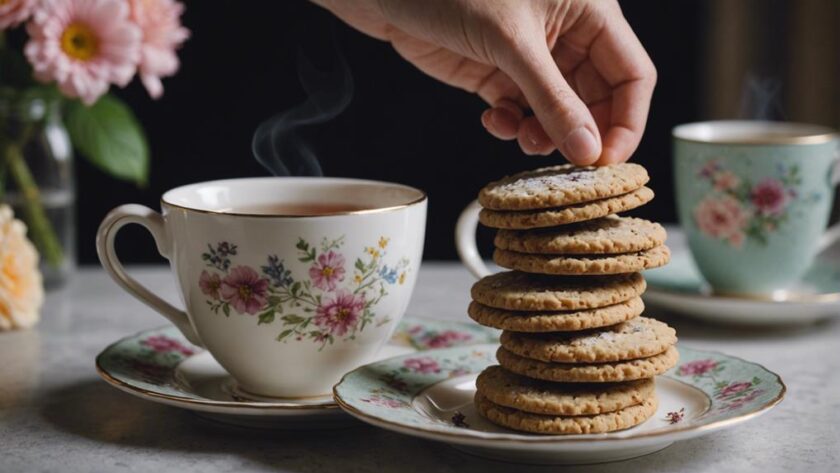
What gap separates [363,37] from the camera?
265 centimetres

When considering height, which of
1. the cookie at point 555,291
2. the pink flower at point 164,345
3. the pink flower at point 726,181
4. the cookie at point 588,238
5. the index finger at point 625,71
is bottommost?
the pink flower at point 164,345

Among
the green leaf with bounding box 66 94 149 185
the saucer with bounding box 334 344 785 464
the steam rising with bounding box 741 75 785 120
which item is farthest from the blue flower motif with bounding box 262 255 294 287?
the steam rising with bounding box 741 75 785 120

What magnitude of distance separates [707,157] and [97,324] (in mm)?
857

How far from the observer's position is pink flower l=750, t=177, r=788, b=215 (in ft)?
4.52

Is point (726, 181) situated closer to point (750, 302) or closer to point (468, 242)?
point (750, 302)

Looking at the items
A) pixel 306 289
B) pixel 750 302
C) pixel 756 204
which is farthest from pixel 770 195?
pixel 306 289

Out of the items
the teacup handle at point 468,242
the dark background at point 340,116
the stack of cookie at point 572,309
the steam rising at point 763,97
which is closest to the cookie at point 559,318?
the stack of cookie at point 572,309

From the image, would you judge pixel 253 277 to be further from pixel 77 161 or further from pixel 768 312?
pixel 77 161

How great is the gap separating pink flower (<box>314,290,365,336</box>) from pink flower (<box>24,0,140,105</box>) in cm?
61

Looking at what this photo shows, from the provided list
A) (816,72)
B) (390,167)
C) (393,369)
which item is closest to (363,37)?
(390,167)

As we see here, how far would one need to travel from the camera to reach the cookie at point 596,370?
83 cm

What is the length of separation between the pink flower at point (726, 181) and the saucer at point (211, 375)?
412 millimetres

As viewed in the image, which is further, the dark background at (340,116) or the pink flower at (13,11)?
the dark background at (340,116)

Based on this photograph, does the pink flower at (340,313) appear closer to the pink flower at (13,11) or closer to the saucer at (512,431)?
the saucer at (512,431)
